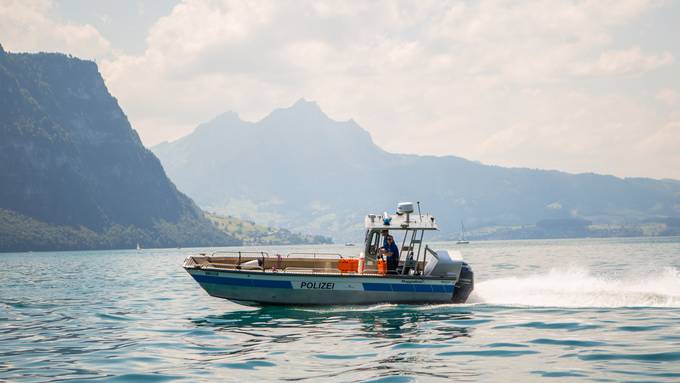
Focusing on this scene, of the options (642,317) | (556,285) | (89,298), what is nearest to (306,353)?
(642,317)

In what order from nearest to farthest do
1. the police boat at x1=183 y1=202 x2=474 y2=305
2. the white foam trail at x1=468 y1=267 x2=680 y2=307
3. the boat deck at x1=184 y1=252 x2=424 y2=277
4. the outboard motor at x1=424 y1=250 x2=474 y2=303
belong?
the white foam trail at x1=468 y1=267 x2=680 y2=307
the police boat at x1=183 y1=202 x2=474 y2=305
the outboard motor at x1=424 y1=250 x2=474 y2=303
the boat deck at x1=184 y1=252 x2=424 y2=277

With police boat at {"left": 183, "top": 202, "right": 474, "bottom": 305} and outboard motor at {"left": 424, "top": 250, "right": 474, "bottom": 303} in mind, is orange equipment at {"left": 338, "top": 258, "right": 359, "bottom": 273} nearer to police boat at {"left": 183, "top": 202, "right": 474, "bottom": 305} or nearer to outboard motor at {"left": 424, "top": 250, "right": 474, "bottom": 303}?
police boat at {"left": 183, "top": 202, "right": 474, "bottom": 305}

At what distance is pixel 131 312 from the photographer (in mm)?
28547

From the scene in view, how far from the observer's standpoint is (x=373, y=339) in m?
19.5

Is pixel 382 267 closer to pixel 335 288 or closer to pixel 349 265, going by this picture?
pixel 335 288

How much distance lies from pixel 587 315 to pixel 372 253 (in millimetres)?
8735

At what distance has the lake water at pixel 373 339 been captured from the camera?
15.2 metres

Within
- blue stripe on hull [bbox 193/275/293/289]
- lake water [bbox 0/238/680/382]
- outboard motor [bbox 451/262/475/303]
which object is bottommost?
lake water [bbox 0/238/680/382]

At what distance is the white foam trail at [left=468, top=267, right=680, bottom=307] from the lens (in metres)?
25.4

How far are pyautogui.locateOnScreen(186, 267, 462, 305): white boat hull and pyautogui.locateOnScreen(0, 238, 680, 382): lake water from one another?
0.48 m

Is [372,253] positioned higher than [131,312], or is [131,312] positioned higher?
[372,253]

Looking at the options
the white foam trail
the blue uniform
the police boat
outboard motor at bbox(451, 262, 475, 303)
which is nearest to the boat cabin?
the police boat

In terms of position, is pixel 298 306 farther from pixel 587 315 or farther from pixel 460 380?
pixel 460 380

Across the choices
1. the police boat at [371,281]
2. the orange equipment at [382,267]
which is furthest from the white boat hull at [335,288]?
the orange equipment at [382,267]
